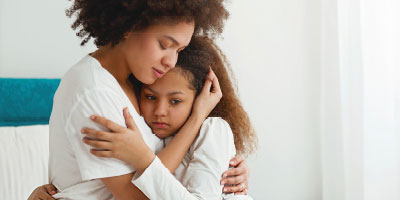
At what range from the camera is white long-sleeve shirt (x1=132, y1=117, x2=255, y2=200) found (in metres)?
1.13

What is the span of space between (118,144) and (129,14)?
1.06ft

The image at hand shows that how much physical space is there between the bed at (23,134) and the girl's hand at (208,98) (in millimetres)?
1042

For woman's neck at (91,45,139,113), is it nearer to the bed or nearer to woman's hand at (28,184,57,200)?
woman's hand at (28,184,57,200)

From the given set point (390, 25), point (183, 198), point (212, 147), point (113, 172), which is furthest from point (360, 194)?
point (113, 172)

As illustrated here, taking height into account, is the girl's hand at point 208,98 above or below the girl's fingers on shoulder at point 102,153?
above

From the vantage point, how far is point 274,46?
302cm

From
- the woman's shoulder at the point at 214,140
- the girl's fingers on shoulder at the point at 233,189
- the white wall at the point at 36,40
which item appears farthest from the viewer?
the white wall at the point at 36,40

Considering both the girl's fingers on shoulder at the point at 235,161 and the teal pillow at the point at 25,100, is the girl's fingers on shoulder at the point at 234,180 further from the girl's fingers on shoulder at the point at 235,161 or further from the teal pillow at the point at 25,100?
→ the teal pillow at the point at 25,100

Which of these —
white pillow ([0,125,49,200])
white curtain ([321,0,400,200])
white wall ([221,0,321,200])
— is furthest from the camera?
white wall ([221,0,321,200])

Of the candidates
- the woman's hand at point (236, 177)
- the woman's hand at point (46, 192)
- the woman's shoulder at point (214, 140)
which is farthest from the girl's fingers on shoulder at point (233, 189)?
the woman's hand at point (46, 192)

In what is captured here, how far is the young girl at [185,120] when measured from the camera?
116cm

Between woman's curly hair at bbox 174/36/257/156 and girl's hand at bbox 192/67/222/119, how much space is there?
0.02m

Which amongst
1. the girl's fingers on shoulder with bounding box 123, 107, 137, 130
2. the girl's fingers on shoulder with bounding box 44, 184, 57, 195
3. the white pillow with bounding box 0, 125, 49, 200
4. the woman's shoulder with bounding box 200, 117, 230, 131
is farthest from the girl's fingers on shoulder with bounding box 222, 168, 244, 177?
the white pillow with bounding box 0, 125, 49, 200

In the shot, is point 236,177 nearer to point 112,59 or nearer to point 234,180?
point 234,180
